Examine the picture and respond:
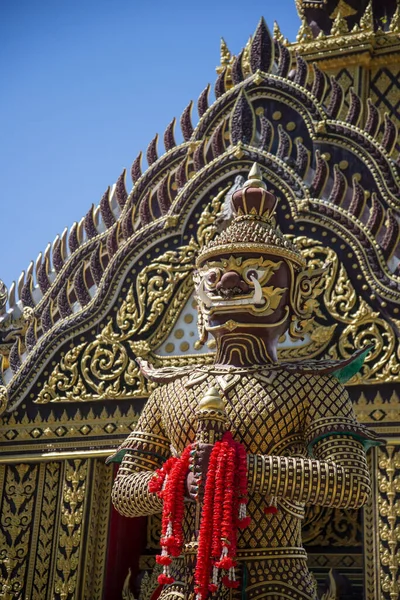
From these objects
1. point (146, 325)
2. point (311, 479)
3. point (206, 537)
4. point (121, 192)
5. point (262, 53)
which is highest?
point (262, 53)

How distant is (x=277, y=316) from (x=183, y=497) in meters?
1.08

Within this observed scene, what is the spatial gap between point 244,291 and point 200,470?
100 cm

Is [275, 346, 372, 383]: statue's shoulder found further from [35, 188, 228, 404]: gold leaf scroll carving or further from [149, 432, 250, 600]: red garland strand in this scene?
[35, 188, 228, 404]: gold leaf scroll carving

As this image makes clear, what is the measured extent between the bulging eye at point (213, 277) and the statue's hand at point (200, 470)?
0.93 m

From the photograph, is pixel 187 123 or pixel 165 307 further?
pixel 187 123

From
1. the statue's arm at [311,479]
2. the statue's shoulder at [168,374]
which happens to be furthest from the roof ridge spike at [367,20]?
the statue's arm at [311,479]

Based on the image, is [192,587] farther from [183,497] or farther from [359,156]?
[359,156]

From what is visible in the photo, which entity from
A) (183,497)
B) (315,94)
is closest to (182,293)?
(315,94)

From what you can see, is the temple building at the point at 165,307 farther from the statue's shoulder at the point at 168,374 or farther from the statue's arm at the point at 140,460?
the statue's arm at the point at 140,460

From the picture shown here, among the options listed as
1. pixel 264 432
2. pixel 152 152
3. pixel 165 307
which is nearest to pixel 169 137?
pixel 152 152

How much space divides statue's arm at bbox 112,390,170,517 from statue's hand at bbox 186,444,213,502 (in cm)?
43

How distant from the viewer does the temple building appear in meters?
7.12

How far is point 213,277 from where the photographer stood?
530 centimetres

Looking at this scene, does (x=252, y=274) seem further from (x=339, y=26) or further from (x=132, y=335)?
(x=339, y=26)
